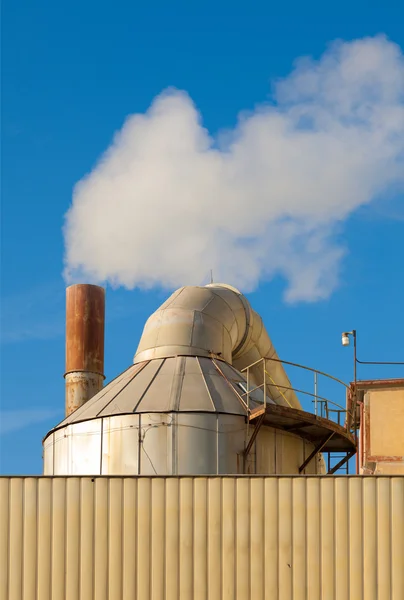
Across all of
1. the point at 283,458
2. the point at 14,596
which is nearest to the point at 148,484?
the point at 14,596

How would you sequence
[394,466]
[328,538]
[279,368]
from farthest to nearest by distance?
[279,368]
[394,466]
[328,538]

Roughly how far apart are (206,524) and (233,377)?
10.1 meters

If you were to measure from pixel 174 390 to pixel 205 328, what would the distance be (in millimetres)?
3063

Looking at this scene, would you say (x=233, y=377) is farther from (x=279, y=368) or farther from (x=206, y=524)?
(x=206, y=524)

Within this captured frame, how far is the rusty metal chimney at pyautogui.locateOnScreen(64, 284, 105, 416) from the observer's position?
122ft

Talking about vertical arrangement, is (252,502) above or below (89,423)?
below

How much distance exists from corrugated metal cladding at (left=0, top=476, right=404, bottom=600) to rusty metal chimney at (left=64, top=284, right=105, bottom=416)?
48.8 ft

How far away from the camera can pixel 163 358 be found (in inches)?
1252

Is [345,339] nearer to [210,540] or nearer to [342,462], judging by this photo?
[342,462]

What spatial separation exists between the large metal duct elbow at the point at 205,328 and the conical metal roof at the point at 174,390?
420mm

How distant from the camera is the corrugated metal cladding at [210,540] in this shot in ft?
68.7

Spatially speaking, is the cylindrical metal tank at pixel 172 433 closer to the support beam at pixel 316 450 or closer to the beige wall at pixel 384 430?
the support beam at pixel 316 450

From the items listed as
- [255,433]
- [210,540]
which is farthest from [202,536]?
[255,433]

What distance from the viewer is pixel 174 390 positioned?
29.7 meters
